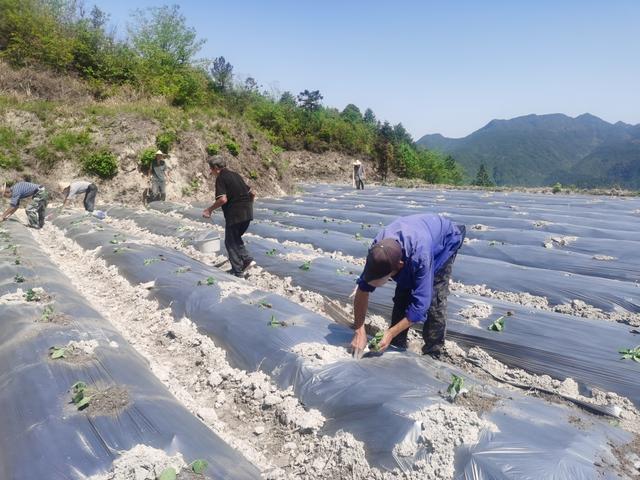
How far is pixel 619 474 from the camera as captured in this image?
7.41 ft

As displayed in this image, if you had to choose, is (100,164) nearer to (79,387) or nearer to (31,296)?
(31,296)

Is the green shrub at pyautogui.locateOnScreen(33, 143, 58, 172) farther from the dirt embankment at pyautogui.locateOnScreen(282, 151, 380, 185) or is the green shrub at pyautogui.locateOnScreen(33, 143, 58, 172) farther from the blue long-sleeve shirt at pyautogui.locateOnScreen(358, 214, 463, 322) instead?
the dirt embankment at pyautogui.locateOnScreen(282, 151, 380, 185)

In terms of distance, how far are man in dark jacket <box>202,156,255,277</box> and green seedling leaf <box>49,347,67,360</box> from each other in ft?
10.6

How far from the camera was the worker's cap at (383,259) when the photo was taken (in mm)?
2783

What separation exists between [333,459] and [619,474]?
5.22 ft

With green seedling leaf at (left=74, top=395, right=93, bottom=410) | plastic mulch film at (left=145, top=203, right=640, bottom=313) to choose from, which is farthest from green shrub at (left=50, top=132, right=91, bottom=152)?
green seedling leaf at (left=74, top=395, right=93, bottom=410)

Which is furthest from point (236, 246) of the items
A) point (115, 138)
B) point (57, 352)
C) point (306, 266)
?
point (115, 138)

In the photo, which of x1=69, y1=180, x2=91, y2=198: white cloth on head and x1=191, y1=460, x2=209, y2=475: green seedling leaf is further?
x1=69, y1=180, x2=91, y2=198: white cloth on head

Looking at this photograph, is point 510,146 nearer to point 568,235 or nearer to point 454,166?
point 454,166

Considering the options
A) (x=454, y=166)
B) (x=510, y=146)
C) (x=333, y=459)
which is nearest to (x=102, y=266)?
(x=333, y=459)

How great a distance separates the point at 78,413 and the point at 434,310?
2829 mm

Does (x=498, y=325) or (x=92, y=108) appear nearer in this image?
(x=498, y=325)

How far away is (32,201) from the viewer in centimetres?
1130

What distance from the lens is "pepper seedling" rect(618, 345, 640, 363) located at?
144 inches
